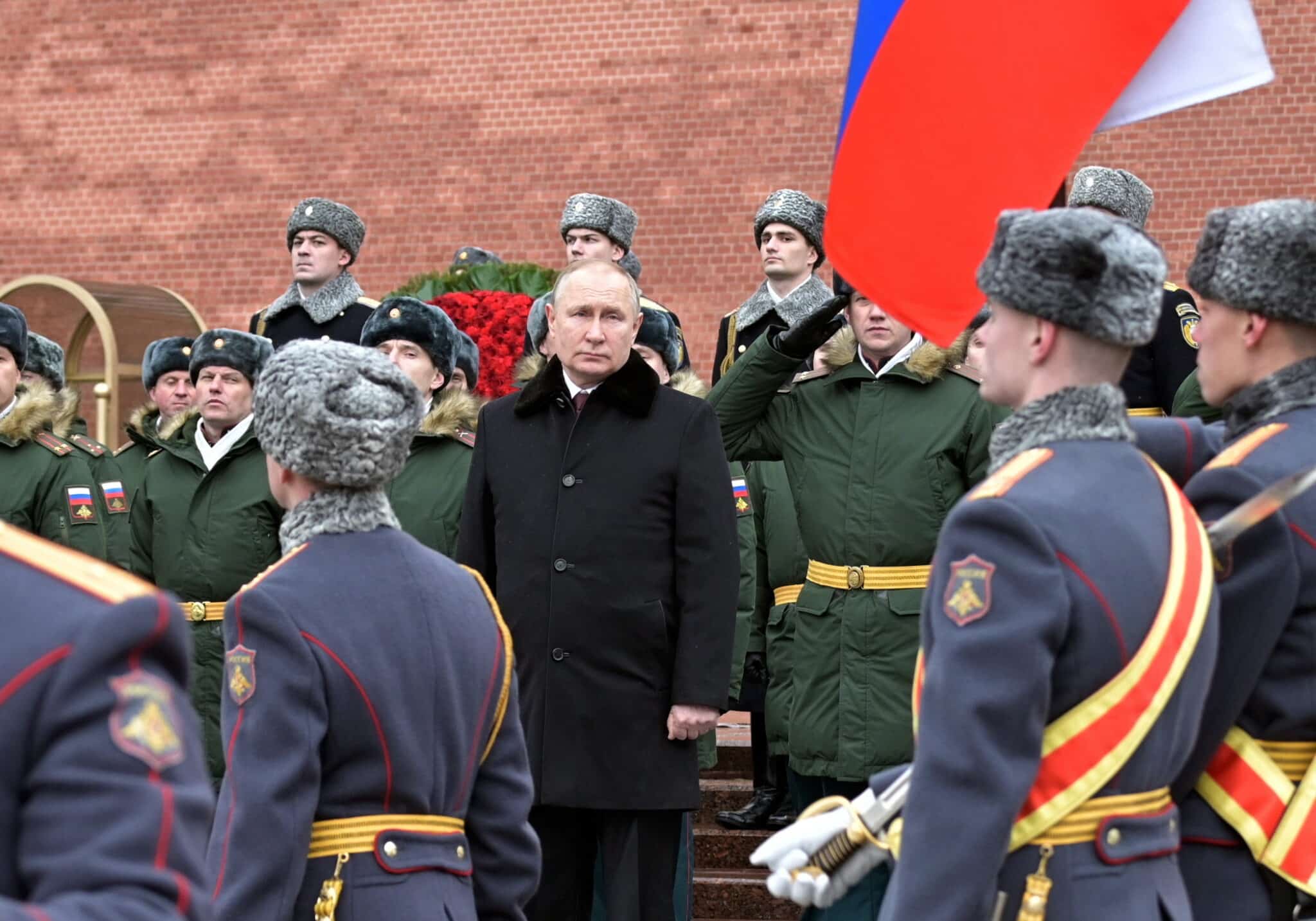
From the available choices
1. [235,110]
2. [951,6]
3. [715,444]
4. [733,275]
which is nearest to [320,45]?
[235,110]

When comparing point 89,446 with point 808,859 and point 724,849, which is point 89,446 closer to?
point 724,849

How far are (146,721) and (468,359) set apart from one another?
4.67 metres

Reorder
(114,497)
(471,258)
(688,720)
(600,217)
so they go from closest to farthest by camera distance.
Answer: (688,720) < (114,497) < (600,217) < (471,258)

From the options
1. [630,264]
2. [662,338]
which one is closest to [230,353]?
[662,338]

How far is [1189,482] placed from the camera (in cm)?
306

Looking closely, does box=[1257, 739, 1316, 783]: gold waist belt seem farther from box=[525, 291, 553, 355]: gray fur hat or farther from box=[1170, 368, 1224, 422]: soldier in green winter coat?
box=[525, 291, 553, 355]: gray fur hat

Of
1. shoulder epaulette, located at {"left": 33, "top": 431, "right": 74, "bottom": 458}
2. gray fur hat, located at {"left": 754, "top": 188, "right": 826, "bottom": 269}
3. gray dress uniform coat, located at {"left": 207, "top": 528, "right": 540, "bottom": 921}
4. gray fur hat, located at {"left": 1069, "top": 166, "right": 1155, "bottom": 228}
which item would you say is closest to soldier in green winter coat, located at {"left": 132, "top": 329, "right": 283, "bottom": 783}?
shoulder epaulette, located at {"left": 33, "top": 431, "right": 74, "bottom": 458}

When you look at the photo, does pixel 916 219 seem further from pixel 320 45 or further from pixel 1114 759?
pixel 320 45

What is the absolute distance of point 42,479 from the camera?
6.52 m

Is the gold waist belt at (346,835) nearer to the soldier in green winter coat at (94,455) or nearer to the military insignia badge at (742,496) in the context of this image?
the soldier in green winter coat at (94,455)

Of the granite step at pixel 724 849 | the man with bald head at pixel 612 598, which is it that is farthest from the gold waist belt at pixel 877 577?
the granite step at pixel 724 849

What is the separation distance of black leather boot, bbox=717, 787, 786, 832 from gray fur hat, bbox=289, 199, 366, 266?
3.07 m

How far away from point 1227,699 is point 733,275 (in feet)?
35.1

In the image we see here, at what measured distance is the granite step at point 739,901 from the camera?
666 cm
